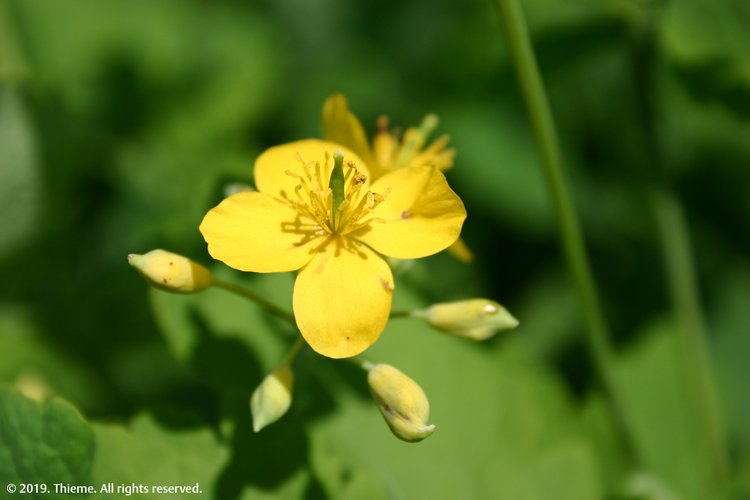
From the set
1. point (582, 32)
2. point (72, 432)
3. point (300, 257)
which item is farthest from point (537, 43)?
point (72, 432)

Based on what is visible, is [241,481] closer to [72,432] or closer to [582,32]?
[72,432]

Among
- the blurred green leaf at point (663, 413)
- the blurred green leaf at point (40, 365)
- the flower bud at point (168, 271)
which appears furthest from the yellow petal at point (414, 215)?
the blurred green leaf at point (40, 365)

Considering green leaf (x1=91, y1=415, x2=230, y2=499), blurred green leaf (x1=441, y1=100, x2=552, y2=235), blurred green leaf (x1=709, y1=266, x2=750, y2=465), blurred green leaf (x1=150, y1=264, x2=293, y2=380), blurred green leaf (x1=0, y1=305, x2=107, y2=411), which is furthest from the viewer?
blurred green leaf (x1=441, y1=100, x2=552, y2=235)

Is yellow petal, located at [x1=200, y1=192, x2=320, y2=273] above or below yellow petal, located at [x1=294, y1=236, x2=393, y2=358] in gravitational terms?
above

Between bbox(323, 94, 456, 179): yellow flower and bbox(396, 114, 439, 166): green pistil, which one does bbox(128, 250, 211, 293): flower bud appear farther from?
bbox(396, 114, 439, 166): green pistil

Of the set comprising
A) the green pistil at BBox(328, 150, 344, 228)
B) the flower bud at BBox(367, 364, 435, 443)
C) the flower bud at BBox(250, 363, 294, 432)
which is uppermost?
the green pistil at BBox(328, 150, 344, 228)

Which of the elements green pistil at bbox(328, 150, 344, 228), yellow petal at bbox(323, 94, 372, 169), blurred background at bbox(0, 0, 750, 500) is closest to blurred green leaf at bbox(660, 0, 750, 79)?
blurred background at bbox(0, 0, 750, 500)

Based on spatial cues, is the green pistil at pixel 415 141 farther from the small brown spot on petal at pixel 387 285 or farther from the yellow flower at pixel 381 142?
the small brown spot on petal at pixel 387 285
